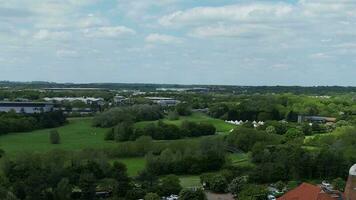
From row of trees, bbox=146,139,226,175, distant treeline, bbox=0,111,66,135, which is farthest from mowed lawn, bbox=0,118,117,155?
row of trees, bbox=146,139,226,175

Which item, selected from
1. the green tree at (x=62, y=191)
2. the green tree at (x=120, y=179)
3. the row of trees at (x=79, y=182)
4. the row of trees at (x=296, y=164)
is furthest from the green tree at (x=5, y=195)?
the row of trees at (x=296, y=164)

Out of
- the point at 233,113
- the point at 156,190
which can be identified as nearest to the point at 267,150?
the point at 156,190

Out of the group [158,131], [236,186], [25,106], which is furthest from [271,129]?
[25,106]

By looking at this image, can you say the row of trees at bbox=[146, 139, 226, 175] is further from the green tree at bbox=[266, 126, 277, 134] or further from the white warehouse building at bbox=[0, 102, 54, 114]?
the white warehouse building at bbox=[0, 102, 54, 114]

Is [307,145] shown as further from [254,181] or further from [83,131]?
[83,131]

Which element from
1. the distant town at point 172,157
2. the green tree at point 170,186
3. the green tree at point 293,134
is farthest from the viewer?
the green tree at point 293,134

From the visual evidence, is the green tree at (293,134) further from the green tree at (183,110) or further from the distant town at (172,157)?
the green tree at (183,110)

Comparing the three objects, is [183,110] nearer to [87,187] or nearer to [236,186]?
[236,186]
